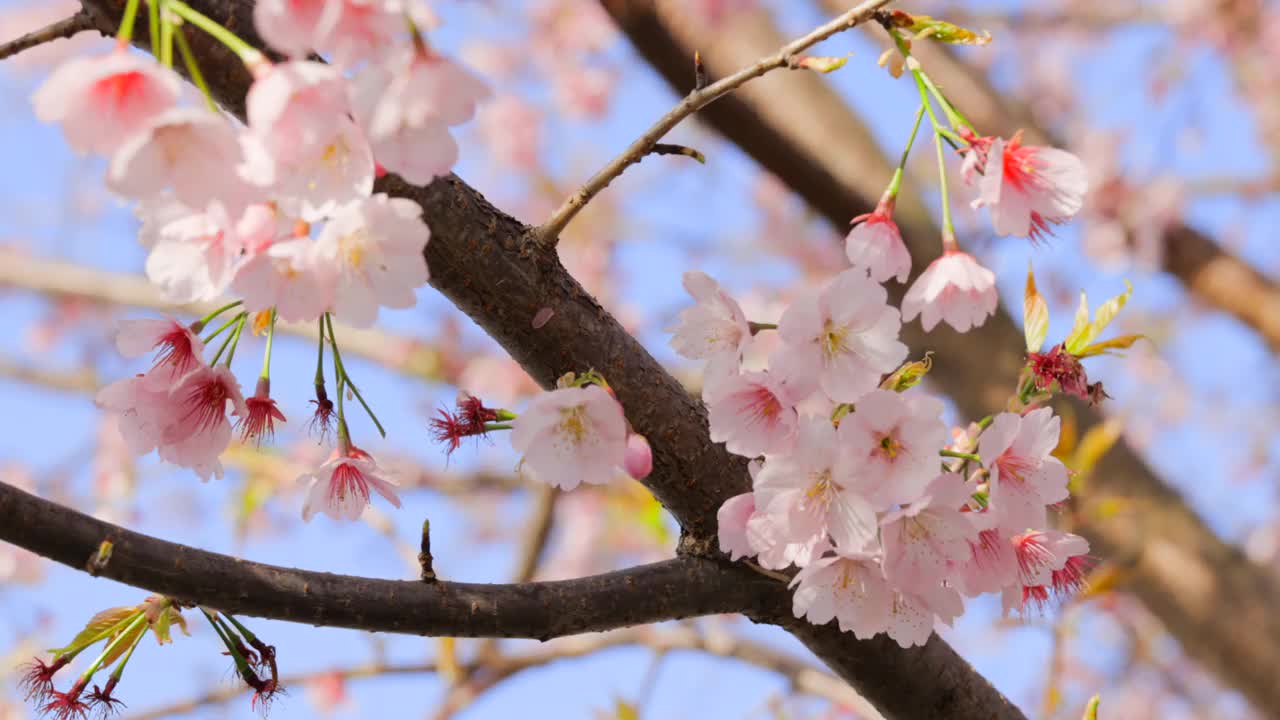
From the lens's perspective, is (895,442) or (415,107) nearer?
(415,107)

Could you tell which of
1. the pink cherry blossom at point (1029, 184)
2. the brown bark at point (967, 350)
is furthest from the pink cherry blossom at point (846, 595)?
the brown bark at point (967, 350)

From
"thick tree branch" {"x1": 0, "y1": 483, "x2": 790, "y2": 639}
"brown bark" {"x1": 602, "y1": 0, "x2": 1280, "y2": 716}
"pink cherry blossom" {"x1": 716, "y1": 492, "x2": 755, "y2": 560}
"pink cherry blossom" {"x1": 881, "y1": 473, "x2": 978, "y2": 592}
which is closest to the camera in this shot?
"thick tree branch" {"x1": 0, "y1": 483, "x2": 790, "y2": 639}

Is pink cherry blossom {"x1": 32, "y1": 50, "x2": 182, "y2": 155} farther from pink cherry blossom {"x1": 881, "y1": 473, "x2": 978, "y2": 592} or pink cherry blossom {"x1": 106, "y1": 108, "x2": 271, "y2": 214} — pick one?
pink cherry blossom {"x1": 881, "y1": 473, "x2": 978, "y2": 592}

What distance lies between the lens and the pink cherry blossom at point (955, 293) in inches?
44.1

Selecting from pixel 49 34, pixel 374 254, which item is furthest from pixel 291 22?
pixel 49 34

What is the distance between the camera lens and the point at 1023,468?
1010 millimetres

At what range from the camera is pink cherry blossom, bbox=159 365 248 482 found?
1.01m

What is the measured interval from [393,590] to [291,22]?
1.61 ft

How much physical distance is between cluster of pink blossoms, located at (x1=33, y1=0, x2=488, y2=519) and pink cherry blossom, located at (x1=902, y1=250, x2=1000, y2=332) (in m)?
0.55

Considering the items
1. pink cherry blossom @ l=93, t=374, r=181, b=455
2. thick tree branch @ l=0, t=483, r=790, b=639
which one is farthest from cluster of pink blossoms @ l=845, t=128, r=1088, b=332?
pink cherry blossom @ l=93, t=374, r=181, b=455

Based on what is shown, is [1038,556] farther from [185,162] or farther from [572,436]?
[185,162]

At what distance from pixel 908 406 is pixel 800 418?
0.09m

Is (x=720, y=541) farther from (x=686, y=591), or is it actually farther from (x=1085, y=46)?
(x=1085, y=46)

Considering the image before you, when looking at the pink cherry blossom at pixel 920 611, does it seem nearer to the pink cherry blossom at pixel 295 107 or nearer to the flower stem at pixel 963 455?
the flower stem at pixel 963 455
